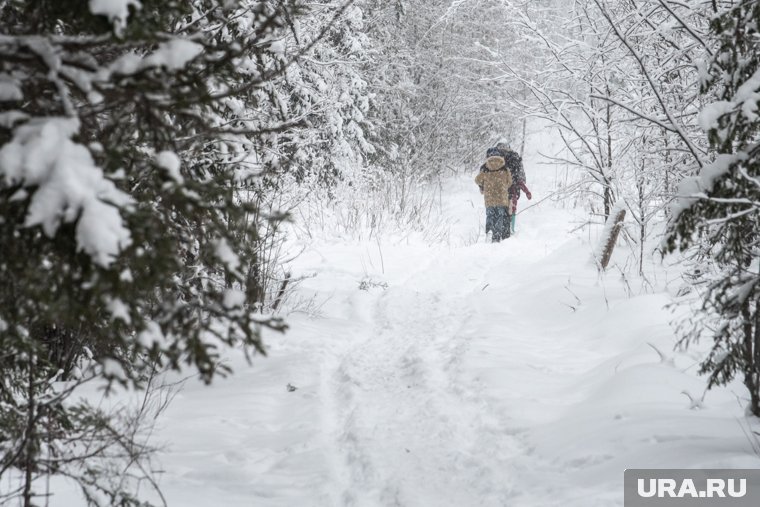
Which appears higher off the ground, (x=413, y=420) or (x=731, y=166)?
(x=731, y=166)

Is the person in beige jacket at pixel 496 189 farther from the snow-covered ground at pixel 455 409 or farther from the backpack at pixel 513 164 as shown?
the snow-covered ground at pixel 455 409

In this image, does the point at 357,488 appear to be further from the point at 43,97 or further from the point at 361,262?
the point at 361,262

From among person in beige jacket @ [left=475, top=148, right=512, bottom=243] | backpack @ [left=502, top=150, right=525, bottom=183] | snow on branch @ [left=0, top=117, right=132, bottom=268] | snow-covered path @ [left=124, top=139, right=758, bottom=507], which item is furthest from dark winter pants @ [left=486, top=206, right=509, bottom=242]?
snow on branch @ [left=0, top=117, right=132, bottom=268]

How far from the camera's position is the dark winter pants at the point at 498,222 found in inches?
516

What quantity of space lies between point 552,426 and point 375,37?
14.5m

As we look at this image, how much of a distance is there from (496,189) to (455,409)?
909 cm

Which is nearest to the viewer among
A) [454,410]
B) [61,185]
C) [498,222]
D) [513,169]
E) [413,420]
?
[61,185]

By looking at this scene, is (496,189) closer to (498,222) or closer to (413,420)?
(498,222)

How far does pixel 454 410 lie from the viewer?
170 inches

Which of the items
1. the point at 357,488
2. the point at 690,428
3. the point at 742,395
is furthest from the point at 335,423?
the point at 742,395

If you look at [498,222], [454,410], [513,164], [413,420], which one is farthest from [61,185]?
[513,164]

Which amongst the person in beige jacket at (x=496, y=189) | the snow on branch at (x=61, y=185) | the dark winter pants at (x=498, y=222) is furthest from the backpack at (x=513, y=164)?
the snow on branch at (x=61, y=185)

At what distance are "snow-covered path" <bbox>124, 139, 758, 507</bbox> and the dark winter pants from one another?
5.75 m

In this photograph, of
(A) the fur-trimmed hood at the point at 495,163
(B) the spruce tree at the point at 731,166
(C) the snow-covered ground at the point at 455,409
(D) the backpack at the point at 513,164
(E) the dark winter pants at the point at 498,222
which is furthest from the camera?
(D) the backpack at the point at 513,164
